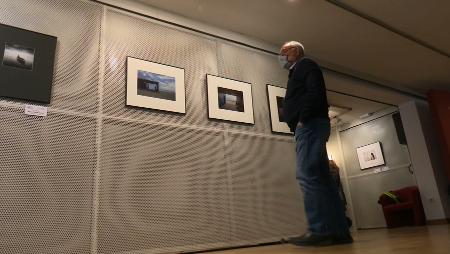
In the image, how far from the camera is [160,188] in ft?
9.19

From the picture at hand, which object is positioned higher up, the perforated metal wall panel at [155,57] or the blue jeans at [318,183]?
the perforated metal wall panel at [155,57]

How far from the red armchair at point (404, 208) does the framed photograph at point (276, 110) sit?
126 inches

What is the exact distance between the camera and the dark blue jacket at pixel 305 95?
2277 mm

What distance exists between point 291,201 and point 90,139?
6.81ft

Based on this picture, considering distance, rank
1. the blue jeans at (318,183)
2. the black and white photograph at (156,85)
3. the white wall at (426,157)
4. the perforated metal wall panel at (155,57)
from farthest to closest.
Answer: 1. the white wall at (426,157)
2. the black and white photograph at (156,85)
3. the perforated metal wall panel at (155,57)
4. the blue jeans at (318,183)

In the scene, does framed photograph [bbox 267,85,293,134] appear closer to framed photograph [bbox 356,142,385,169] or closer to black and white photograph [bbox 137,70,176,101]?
black and white photograph [bbox 137,70,176,101]

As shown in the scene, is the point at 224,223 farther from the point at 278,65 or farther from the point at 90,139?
the point at 278,65

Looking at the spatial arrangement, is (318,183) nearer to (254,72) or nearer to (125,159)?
(125,159)

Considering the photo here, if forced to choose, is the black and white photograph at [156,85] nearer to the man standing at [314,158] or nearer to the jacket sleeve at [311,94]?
the man standing at [314,158]

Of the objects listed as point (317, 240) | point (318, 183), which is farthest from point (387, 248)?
point (318, 183)

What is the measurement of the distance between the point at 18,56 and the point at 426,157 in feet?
19.8

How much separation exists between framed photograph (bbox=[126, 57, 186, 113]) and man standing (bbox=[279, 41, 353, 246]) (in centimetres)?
111

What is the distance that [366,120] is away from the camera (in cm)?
679

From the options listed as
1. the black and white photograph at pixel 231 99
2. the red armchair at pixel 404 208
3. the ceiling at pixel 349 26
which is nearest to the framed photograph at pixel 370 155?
the red armchair at pixel 404 208
